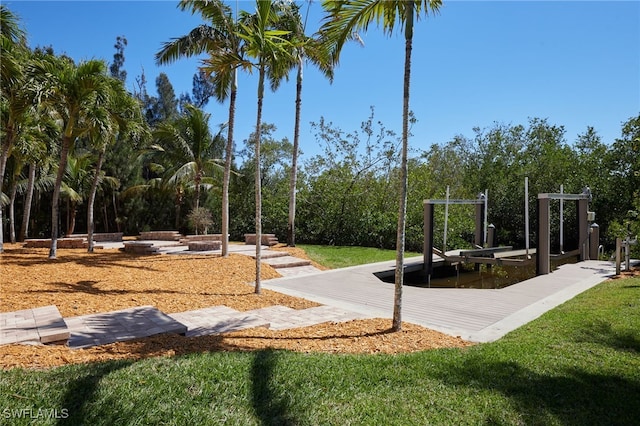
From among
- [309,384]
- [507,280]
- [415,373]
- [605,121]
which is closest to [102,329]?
[309,384]

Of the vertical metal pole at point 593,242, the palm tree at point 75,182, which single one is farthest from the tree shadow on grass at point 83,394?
the palm tree at point 75,182

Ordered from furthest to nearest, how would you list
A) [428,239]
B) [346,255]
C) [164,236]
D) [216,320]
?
[164,236], [346,255], [428,239], [216,320]

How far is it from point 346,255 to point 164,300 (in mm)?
8772

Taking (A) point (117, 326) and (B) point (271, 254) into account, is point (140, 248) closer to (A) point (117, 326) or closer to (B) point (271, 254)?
(B) point (271, 254)

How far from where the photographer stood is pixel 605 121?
1755cm

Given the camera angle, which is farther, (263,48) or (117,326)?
(263,48)

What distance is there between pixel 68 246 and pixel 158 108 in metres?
26.4

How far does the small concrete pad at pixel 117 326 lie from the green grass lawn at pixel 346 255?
7.98 m

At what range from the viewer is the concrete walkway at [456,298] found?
590cm

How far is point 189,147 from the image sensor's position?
20.2 m

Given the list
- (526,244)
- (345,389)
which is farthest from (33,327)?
(526,244)

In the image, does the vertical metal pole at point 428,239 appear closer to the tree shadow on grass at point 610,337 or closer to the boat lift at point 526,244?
the boat lift at point 526,244

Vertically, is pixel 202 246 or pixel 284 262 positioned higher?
pixel 202 246

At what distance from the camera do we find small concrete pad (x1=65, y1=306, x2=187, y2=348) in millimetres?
4564
